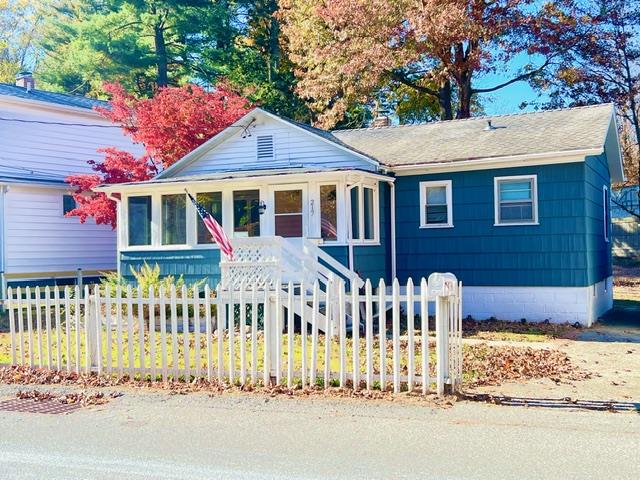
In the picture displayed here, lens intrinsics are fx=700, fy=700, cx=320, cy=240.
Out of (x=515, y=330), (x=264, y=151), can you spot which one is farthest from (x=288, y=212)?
(x=515, y=330)

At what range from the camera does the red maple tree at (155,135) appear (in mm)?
19562

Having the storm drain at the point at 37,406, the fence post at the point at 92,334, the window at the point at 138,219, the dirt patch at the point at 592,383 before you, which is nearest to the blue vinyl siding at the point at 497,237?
the dirt patch at the point at 592,383

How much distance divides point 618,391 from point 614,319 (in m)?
8.88

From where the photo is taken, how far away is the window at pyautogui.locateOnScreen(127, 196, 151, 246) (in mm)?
17312

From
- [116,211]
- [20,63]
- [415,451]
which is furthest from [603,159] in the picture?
[20,63]

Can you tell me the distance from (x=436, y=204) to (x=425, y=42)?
44.7 feet

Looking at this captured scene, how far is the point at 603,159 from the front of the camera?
1839cm

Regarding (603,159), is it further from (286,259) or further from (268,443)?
(268,443)

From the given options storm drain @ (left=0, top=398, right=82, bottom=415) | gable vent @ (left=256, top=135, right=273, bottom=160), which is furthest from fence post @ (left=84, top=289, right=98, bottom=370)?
gable vent @ (left=256, top=135, right=273, bottom=160)

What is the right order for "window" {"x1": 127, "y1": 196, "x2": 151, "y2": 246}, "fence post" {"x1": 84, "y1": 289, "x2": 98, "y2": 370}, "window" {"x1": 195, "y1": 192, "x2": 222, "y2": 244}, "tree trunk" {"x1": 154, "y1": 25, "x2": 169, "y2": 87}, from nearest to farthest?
1. "fence post" {"x1": 84, "y1": 289, "x2": 98, "y2": 370}
2. "window" {"x1": 195, "y1": 192, "x2": 222, "y2": 244}
3. "window" {"x1": 127, "y1": 196, "x2": 151, "y2": 246}
4. "tree trunk" {"x1": 154, "y1": 25, "x2": 169, "y2": 87}

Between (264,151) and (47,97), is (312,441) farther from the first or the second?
(47,97)

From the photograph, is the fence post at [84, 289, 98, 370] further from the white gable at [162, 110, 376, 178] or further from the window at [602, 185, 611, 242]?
the window at [602, 185, 611, 242]

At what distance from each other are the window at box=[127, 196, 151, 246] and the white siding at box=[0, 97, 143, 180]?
20.8 ft

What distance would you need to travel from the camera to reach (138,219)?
1734cm
